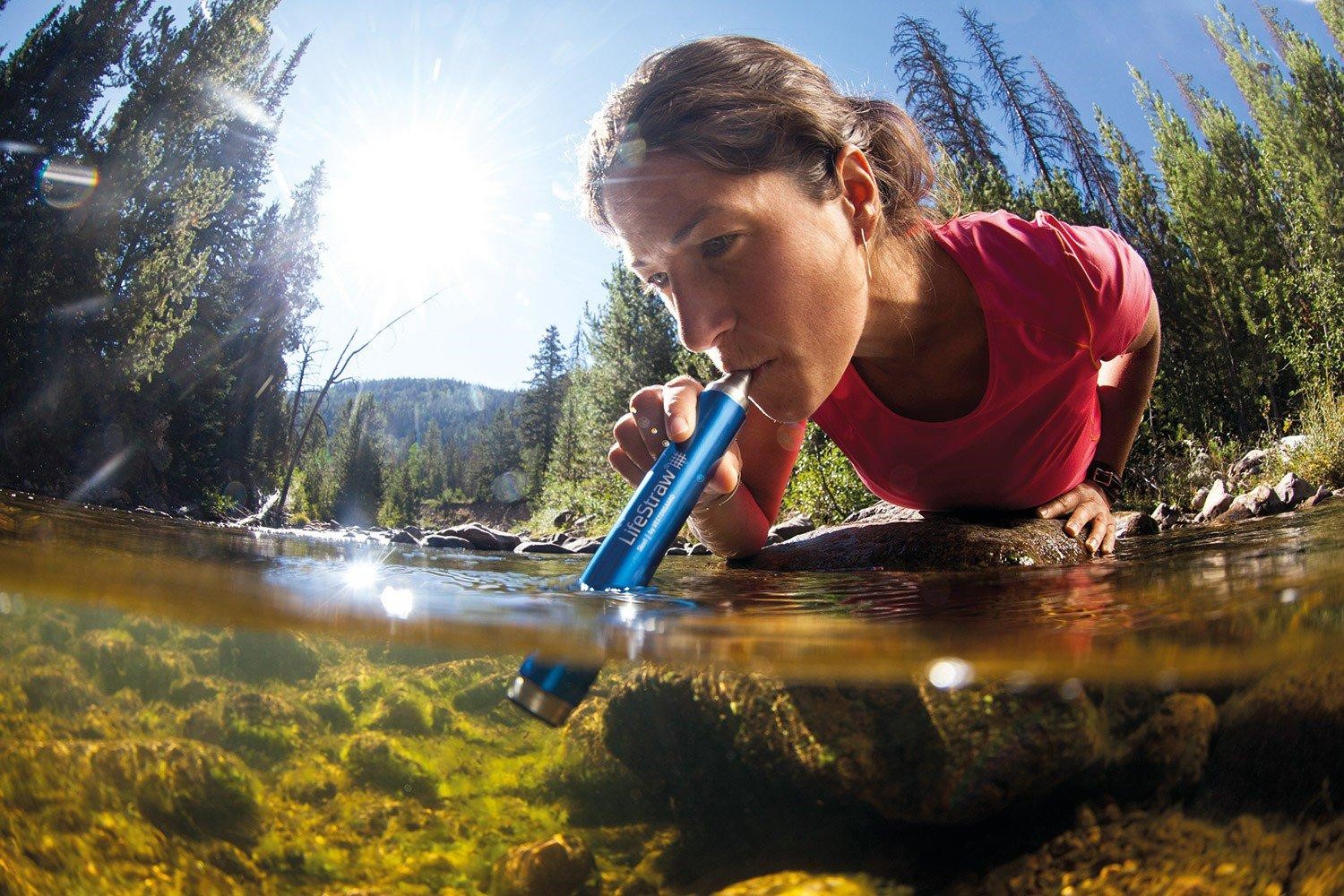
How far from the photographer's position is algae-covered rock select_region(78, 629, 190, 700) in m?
0.41

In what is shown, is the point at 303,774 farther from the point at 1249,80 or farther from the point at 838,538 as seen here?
Answer: the point at 1249,80

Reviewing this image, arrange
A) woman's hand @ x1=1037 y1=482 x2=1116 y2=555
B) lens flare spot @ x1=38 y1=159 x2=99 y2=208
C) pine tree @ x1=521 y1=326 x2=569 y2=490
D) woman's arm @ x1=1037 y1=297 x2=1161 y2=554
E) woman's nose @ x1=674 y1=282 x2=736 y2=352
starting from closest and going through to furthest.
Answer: woman's nose @ x1=674 y1=282 x2=736 y2=352, woman's hand @ x1=1037 y1=482 x2=1116 y2=555, woman's arm @ x1=1037 y1=297 x2=1161 y2=554, lens flare spot @ x1=38 y1=159 x2=99 y2=208, pine tree @ x1=521 y1=326 x2=569 y2=490

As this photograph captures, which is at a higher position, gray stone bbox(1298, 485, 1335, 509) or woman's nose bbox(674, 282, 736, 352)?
gray stone bbox(1298, 485, 1335, 509)

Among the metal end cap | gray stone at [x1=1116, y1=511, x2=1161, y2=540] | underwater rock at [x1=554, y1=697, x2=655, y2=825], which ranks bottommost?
underwater rock at [x1=554, y1=697, x2=655, y2=825]

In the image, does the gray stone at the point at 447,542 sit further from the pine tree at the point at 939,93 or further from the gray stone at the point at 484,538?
the pine tree at the point at 939,93

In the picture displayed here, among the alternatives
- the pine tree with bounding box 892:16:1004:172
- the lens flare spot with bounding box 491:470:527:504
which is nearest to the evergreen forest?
the pine tree with bounding box 892:16:1004:172

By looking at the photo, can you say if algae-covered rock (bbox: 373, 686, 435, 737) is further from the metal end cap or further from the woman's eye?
the woman's eye

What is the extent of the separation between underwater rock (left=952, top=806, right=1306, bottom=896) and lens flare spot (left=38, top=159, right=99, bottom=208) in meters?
2.89

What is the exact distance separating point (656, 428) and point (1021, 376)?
764 millimetres

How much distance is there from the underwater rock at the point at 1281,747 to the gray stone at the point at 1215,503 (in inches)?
117

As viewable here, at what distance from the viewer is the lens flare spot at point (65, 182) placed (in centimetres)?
224

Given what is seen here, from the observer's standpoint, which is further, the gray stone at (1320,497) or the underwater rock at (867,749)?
the gray stone at (1320,497)

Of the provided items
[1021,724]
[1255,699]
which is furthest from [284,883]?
[1255,699]

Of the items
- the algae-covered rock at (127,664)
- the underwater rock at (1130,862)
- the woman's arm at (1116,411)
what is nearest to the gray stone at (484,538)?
the woman's arm at (1116,411)
